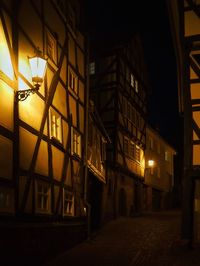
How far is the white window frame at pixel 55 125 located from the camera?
513 inches

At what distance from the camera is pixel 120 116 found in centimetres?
2634

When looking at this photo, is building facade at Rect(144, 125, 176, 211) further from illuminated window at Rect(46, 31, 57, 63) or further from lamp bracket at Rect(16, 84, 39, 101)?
lamp bracket at Rect(16, 84, 39, 101)

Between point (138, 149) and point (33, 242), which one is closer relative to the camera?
point (33, 242)

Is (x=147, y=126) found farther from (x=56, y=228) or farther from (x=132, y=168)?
(x=56, y=228)

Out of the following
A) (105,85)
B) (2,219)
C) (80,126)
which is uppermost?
(105,85)

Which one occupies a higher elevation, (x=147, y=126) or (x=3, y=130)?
(x=147, y=126)

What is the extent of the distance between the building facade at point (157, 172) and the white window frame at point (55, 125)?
18552 mm

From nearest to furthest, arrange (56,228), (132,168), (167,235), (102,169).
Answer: (56,228) → (167,235) → (102,169) → (132,168)

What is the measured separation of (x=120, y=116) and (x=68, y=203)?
39.8 feet

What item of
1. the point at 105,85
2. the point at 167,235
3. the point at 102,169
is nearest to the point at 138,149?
the point at 105,85

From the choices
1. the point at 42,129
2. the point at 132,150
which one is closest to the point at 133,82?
the point at 132,150

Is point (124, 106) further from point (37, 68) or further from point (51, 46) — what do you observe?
point (37, 68)

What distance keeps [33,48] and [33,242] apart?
532 cm

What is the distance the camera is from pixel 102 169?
73.0ft
